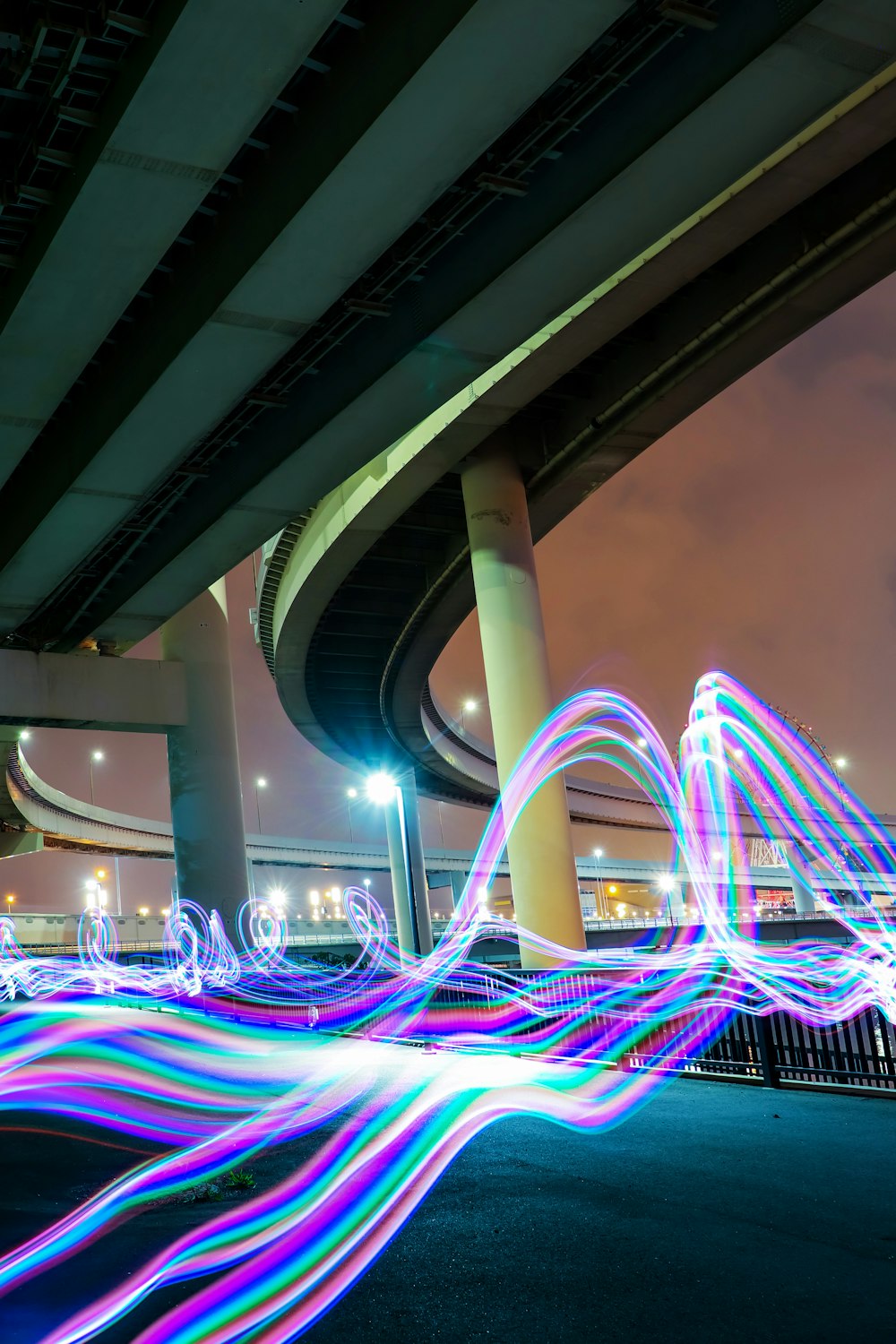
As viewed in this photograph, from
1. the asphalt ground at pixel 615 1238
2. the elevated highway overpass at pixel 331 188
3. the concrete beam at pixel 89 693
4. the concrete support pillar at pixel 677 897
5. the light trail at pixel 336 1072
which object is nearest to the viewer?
the asphalt ground at pixel 615 1238

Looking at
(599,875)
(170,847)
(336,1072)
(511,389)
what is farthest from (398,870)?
(599,875)

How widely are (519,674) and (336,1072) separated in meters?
11.6

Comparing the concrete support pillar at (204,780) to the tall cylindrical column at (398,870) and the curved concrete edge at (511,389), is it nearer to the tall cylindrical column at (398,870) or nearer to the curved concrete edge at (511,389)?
the curved concrete edge at (511,389)

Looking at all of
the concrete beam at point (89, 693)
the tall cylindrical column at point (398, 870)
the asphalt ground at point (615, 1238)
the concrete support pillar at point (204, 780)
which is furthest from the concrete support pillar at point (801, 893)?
the asphalt ground at point (615, 1238)

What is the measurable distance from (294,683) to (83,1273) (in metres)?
34.4

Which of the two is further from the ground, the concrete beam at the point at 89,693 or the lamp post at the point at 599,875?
Answer: the concrete beam at the point at 89,693

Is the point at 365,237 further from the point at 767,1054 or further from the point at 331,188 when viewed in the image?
the point at 767,1054

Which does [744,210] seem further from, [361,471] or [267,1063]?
[267,1063]

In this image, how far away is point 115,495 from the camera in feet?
57.1

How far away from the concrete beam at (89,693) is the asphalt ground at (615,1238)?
16.8m

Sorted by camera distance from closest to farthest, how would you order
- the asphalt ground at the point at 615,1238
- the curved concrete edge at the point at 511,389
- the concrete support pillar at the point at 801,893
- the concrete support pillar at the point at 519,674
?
the asphalt ground at the point at 615,1238 → the curved concrete edge at the point at 511,389 → the concrete support pillar at the point at 519,674 → the concrete support pillar at the point at 801,893

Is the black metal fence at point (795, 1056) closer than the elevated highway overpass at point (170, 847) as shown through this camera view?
Yes

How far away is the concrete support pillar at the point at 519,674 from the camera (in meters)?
23.8

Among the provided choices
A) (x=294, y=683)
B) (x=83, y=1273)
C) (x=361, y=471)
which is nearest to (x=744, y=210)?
(x=361, y=471)
